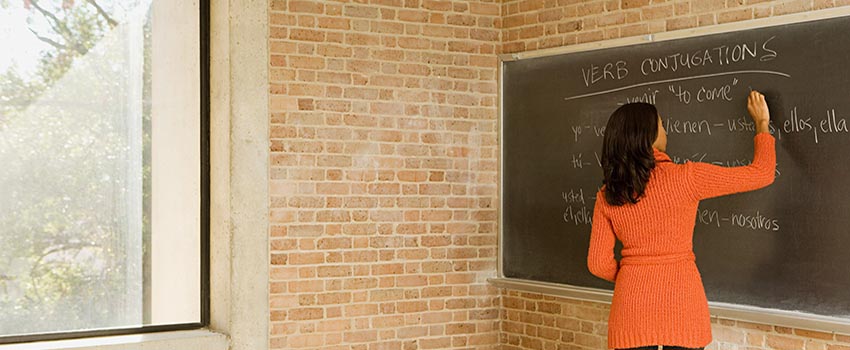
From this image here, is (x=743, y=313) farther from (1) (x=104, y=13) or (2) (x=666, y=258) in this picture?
(1) (x=104, y=13)

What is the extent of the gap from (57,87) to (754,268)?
3226 millimetres

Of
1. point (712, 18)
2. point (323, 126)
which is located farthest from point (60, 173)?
point (712, 18)

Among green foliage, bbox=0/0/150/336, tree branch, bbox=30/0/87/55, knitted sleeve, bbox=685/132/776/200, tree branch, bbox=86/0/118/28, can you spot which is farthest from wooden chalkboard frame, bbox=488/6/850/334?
tree branch, bbox=30/0/87/55

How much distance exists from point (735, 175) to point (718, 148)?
650 mm

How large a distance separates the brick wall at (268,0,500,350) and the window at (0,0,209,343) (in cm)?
45

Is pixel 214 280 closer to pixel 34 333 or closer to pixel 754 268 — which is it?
pixel 34 333

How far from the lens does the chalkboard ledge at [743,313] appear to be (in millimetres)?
4086

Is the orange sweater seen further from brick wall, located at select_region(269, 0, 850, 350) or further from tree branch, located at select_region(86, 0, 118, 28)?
tree branch, located at select_region(86, 0, 118, 28)

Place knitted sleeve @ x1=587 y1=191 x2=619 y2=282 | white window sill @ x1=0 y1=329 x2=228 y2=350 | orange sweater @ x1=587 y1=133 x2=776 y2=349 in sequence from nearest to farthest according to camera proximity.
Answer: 1. orange sweater @ x1=587 y1=133 x2=776 y2=349
2. knitted sleeve @ x1=587 y1=191 x2=619 y2=282
3. white window sill @ x1=0 y1=329 x2=228 y2=350

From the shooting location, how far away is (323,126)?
16.8 feet

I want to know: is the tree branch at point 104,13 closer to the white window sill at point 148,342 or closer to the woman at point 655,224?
the white window sill at point 148,342

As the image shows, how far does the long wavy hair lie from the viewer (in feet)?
12.5

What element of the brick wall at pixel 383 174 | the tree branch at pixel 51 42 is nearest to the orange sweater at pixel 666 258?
the brick wall at pixel 383 174

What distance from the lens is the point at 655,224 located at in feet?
12.6
